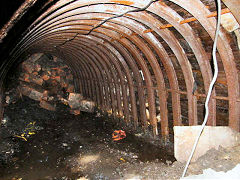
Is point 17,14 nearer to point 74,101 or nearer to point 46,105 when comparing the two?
point 74,101

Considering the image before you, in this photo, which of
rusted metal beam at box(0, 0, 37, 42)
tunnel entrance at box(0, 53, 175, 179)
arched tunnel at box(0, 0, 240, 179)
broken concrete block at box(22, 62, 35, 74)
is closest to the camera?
rusted metal beam at box(0, 0, 37, 42)

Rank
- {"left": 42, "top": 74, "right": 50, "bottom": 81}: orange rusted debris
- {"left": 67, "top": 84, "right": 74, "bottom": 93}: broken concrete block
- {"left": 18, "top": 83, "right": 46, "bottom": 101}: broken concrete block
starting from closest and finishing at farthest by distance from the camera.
→ {"left": 18, "top": 83, "right": 46, "bottom": 101}: broken concrete block → {"left": 42, "top": 74, "right": 50, "bottom": 81}: orange rusted debris → {"left": 67, "top": 84, "right": 74, "bottom": 93}: broken concrete block

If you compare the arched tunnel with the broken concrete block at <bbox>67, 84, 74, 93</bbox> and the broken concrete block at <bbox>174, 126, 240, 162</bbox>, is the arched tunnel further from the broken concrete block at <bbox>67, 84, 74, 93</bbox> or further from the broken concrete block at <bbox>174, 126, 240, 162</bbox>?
the broken concrete block at <bbox>67, 84, 74, 93</bbox>

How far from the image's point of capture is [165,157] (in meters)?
5.45

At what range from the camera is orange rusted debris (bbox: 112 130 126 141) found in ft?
22.8

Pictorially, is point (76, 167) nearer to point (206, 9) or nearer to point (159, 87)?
point (159, 87)

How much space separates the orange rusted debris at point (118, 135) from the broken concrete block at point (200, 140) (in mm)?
3559

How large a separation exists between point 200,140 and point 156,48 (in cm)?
279

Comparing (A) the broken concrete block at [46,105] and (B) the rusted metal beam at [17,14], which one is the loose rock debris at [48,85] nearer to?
(A) the broken concrete block at [46,105]

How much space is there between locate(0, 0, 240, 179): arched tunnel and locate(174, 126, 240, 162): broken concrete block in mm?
460

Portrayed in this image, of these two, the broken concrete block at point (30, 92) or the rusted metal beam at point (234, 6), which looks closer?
the rusted metal beam at point (234, 6)

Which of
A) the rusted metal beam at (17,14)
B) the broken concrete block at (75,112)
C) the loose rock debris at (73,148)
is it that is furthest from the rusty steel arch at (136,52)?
the broken concrete block at (75,112)

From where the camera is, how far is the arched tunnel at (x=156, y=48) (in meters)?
3.09

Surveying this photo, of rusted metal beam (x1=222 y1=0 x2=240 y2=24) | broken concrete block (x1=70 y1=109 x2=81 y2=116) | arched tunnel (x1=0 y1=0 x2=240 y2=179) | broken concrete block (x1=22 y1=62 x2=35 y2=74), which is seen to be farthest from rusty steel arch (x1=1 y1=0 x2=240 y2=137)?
broken concrete block (x1=22 y1=62 x2=35 y2=74)
